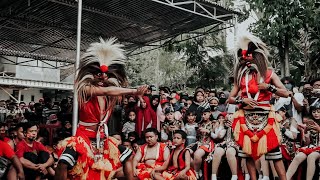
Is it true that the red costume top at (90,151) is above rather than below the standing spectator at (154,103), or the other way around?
below

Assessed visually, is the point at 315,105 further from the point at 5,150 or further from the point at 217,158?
the point at 5,150

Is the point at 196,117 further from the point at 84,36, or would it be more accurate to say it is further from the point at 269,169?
the point at 84,36

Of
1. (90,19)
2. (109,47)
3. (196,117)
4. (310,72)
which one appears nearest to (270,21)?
(310,72)

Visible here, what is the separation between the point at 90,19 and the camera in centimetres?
1209

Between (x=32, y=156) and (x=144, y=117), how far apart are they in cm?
252

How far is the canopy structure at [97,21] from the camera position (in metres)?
10.8

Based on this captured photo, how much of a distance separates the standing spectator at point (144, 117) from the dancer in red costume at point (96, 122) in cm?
358

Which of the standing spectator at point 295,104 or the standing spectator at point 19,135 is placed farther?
the standing spectator at point 19,135

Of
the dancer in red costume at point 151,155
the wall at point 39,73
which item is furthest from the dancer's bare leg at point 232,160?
the wall at point 39,73

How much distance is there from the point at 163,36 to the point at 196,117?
6.68 meters

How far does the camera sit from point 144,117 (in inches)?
321

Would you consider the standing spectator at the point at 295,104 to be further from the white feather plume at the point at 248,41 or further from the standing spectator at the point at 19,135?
the standing spectator at the point at 19,135

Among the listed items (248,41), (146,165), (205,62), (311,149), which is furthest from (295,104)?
(205,62)

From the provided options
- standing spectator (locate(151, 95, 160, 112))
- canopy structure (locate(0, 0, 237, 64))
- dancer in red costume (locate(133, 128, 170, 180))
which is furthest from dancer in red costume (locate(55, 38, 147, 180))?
canopy structure (locate(0, 0, 237, 64))
